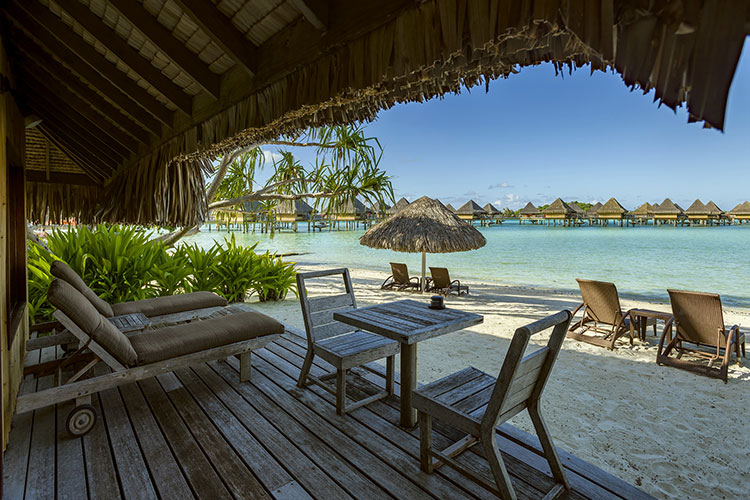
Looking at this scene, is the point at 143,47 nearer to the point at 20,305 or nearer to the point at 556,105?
the point at 20,305

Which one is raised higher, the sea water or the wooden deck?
the wooden deck

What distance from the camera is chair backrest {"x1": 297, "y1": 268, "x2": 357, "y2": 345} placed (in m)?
2.81

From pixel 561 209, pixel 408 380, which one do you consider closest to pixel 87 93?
pixel 408 380

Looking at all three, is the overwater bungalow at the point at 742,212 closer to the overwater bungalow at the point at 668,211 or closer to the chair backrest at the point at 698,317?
the overwater bungalow at the point at 668,211

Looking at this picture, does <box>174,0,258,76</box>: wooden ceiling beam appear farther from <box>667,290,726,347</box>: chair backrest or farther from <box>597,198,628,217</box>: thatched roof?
<box>597,198,628,217</box>: thatched roof

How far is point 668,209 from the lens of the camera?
50875mm

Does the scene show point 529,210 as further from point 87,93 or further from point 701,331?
point 87,93

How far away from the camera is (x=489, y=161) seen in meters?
64.8

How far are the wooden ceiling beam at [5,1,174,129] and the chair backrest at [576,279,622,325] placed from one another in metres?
5.64

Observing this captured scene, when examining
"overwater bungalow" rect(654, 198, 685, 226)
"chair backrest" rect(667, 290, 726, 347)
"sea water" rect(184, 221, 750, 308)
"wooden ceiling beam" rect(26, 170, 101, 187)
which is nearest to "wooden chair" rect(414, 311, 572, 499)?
"chair backrest" rect(667, 290, 726, 347)

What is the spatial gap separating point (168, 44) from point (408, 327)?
2.17 m

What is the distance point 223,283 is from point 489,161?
6414cm

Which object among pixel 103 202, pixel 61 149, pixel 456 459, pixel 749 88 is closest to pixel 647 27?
pixel 749 88

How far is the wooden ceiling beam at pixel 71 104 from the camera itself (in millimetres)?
3088
